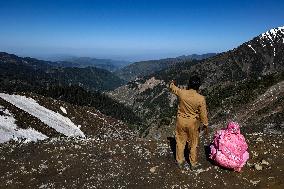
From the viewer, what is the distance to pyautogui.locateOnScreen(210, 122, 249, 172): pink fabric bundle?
60.6 feet

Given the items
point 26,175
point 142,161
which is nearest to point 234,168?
point 142,161

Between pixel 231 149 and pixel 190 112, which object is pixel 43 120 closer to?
pixel 231 149

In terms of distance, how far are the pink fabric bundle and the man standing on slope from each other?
155 cm

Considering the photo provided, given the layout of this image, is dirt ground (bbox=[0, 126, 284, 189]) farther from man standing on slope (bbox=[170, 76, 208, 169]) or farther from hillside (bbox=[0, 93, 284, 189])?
man standing on slope (bbox=[170, 76, 208, 169])

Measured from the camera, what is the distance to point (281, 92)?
78.4 m

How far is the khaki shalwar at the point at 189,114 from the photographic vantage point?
56.7 feet

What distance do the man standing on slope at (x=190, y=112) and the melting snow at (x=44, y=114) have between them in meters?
74.1

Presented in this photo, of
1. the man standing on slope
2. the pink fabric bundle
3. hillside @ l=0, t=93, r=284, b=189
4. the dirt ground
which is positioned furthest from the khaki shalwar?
hillside @ l=0, t=93, r=284, b=189

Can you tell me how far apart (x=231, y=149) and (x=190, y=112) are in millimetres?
2973

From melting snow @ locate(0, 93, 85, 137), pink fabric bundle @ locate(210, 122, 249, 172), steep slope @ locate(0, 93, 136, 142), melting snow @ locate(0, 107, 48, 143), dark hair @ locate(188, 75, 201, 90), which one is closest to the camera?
dark hair @ locate(188, 75, 201, 90)

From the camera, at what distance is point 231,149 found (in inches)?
725

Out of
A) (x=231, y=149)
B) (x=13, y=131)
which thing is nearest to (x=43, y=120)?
(x=13, y=131)

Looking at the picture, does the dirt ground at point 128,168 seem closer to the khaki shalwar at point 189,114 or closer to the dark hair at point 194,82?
the khaki shalwar at point 189,114

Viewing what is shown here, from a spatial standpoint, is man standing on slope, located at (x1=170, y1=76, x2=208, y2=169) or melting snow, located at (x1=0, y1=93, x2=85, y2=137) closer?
man standing on slope, located at (x1=170, y1=76, x2=208, y2=169)
